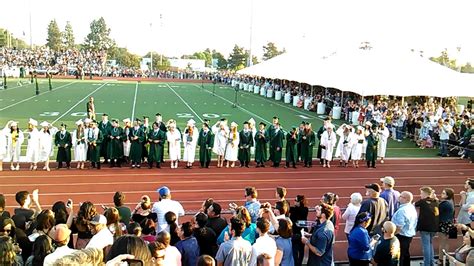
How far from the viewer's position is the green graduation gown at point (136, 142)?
55.9 ft

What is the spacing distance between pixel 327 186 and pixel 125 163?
7.02 metres

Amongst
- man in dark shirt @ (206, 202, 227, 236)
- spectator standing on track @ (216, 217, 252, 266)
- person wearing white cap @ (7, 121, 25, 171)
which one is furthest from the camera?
person wearing white cap @ (7, 121, 25, 171)

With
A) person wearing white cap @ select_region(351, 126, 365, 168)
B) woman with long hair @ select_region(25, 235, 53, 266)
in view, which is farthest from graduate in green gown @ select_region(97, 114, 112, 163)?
woman with long hair @ select_region(25, 235, 53, 266)

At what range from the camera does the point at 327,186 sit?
15602mm

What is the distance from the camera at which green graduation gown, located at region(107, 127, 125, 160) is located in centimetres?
1688

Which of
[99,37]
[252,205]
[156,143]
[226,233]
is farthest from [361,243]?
[99,37]

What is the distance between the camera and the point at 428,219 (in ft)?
29.1

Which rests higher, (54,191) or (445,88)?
(445,88)

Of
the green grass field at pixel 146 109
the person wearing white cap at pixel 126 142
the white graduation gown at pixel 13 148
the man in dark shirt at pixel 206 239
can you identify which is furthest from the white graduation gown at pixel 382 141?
the man in dark shirt at pixel 206 239

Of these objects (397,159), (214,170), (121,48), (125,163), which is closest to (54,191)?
(125,163)

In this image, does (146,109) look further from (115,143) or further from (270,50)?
(270,50)

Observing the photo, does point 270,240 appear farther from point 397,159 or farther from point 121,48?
point 121,48

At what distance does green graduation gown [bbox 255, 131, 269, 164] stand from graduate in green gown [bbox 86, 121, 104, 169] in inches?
207

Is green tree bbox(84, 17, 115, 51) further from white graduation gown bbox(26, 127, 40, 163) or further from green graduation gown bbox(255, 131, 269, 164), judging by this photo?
green graduation gown bbox(255, 131, 269, 164)
